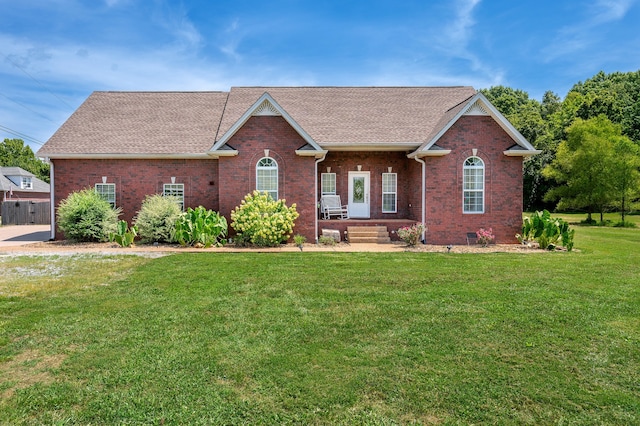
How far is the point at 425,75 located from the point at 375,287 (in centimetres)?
2115

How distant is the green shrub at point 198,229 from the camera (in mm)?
14164

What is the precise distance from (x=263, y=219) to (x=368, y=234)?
4.34 m

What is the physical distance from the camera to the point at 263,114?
1530cm

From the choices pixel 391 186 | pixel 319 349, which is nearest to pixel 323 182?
pixel 391 186

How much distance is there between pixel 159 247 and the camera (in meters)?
14.2

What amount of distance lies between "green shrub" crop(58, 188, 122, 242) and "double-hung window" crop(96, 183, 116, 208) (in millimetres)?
1284

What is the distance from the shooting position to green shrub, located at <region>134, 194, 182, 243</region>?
14805 millimetres

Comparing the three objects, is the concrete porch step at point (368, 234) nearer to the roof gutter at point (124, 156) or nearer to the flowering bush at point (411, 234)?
the flowering bush at point (411, 234)

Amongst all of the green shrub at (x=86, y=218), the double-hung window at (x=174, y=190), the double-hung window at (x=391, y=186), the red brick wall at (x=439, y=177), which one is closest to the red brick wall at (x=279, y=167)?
the red brick wall at (x=439, y=177)

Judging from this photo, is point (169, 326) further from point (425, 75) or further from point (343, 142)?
point (425, 75)

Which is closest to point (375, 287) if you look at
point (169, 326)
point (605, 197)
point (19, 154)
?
point (169, 326)

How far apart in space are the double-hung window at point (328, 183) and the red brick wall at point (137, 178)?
463 centimetres

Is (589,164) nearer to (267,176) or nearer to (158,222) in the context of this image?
(267,176)

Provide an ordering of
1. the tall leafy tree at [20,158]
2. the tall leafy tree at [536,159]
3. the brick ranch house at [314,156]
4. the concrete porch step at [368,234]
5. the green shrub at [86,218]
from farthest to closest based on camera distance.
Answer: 1. the tall leafy tree at [20,158]
2. the tall leafy tree at [536,159]
3. the concrete porch step at [368,234]
4. the brick ranch house at [314,156]
5. the green shrub at [86,218]
